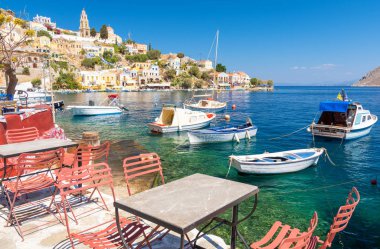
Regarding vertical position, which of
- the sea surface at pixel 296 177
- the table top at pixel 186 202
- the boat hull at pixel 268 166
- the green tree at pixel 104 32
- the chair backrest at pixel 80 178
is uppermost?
the green tree at pixel 104 32

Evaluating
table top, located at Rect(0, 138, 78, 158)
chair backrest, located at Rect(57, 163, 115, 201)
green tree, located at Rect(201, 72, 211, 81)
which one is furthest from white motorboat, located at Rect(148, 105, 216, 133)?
green tree, located at Rect(201, 72, 211, 81)

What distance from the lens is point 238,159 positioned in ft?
41.8

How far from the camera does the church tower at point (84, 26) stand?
173 m

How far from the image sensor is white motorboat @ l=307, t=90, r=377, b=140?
2162 centimetres

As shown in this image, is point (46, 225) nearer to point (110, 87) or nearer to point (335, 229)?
point (335, 229)

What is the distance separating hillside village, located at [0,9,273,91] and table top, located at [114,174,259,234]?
9818cm

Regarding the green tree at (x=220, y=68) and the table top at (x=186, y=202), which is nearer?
the table top at (x=186, y=202)

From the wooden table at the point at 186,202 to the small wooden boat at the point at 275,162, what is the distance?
911cm

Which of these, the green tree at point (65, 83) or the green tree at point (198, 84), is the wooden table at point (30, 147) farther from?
the green tree at point (198, 84)

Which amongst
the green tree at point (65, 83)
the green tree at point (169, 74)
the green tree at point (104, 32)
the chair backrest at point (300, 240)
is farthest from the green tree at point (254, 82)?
the chair backrest at point (300, 240)

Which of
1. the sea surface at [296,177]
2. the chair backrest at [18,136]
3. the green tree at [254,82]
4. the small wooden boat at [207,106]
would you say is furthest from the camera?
the green tree at [254,82]

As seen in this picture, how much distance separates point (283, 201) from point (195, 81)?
14073 centimetres

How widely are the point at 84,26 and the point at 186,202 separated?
193m

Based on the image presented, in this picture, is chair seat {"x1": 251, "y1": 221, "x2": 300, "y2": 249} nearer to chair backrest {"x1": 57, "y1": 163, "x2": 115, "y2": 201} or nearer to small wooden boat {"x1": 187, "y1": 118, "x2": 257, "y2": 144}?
chair backrest {"x1": 57, "y1": 163, "x2": 115, "y2": 201}
